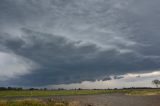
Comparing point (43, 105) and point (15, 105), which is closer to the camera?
point (15, 105)

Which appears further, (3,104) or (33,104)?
(33,104)

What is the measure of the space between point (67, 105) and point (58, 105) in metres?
4.36

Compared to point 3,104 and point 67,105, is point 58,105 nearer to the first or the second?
point 67,105

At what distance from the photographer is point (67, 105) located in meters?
62.9

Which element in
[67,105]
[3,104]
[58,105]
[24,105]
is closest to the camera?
[3,104]

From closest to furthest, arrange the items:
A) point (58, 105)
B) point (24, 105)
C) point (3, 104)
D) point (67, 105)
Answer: point (3, 104), point (24, 105), point (58, 105), point (67, 105)

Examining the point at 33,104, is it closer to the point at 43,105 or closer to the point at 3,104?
the point at 43,105

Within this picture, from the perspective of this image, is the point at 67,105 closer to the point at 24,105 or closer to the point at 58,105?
the point at 58,105

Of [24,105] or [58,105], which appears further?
[58,105]

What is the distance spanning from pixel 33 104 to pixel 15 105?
17.2 ft

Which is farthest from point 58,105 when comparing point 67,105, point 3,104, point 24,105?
point 3,104

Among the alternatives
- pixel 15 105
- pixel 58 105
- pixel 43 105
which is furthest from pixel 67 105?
pixel 15 105

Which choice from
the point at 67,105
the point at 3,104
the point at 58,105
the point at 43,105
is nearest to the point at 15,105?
the point at 3,104

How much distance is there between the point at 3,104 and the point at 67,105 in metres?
18.1
